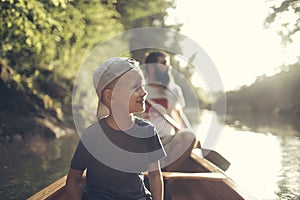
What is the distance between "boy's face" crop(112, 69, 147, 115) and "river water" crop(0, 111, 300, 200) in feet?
6.98

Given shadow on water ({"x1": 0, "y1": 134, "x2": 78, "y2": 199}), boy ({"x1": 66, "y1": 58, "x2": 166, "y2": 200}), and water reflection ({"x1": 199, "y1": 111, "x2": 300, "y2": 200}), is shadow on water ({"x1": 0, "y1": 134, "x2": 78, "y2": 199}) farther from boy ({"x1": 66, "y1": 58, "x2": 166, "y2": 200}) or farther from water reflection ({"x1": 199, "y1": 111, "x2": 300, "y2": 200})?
boy ({"x1": 66, "y1": 58, "x2": 166, "y2": 200})

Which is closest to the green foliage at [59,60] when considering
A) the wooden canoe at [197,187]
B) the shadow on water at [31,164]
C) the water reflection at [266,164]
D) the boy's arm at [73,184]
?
the shadow on water at [31,164]

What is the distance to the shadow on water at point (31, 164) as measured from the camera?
6455mm

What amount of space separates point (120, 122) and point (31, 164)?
6.81m

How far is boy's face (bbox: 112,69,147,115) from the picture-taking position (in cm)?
217

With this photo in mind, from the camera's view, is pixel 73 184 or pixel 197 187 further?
pixel 197 187

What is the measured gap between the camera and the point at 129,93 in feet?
7.19

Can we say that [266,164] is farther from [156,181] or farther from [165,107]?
[156,181]

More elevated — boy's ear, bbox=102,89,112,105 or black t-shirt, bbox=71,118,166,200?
boy's ear, bbox=102,89,112,105

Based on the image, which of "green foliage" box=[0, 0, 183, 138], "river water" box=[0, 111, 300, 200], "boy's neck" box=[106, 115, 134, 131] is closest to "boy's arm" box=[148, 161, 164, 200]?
"boy's neck" box=[106, 115, 134, 131]

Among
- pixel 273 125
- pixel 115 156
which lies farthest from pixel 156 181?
pixel 273 125

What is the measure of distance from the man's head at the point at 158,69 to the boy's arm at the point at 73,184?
2.99 m

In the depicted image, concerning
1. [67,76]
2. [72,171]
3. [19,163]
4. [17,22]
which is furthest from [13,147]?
[72,171]

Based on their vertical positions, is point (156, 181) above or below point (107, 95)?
below
